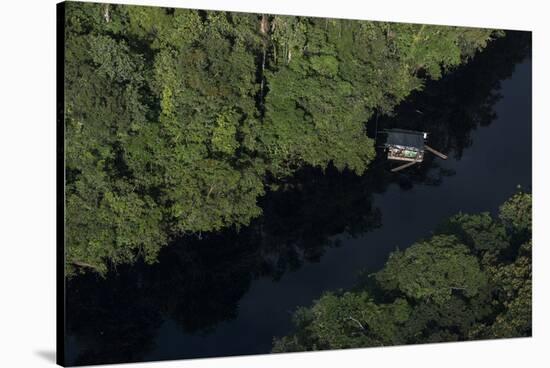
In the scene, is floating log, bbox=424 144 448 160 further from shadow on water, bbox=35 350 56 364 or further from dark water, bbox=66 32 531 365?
shadow on water, bbox=35 350 56 364

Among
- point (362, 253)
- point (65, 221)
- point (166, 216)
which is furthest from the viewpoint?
point (362, 253)

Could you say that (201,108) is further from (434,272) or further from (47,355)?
(434,272)

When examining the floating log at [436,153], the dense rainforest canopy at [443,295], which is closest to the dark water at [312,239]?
the floating log at [436,153]

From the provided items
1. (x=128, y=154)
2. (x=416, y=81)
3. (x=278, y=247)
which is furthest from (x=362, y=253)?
(x=128, y=154)

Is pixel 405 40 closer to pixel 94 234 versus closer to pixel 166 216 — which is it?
pixel 166 216

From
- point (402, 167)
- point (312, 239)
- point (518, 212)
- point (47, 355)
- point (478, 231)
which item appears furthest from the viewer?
point (518, 212)

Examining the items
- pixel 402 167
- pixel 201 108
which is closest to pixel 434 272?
pixel 402 167

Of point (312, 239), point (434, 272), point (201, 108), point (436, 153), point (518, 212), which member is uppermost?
point (201, 108)
